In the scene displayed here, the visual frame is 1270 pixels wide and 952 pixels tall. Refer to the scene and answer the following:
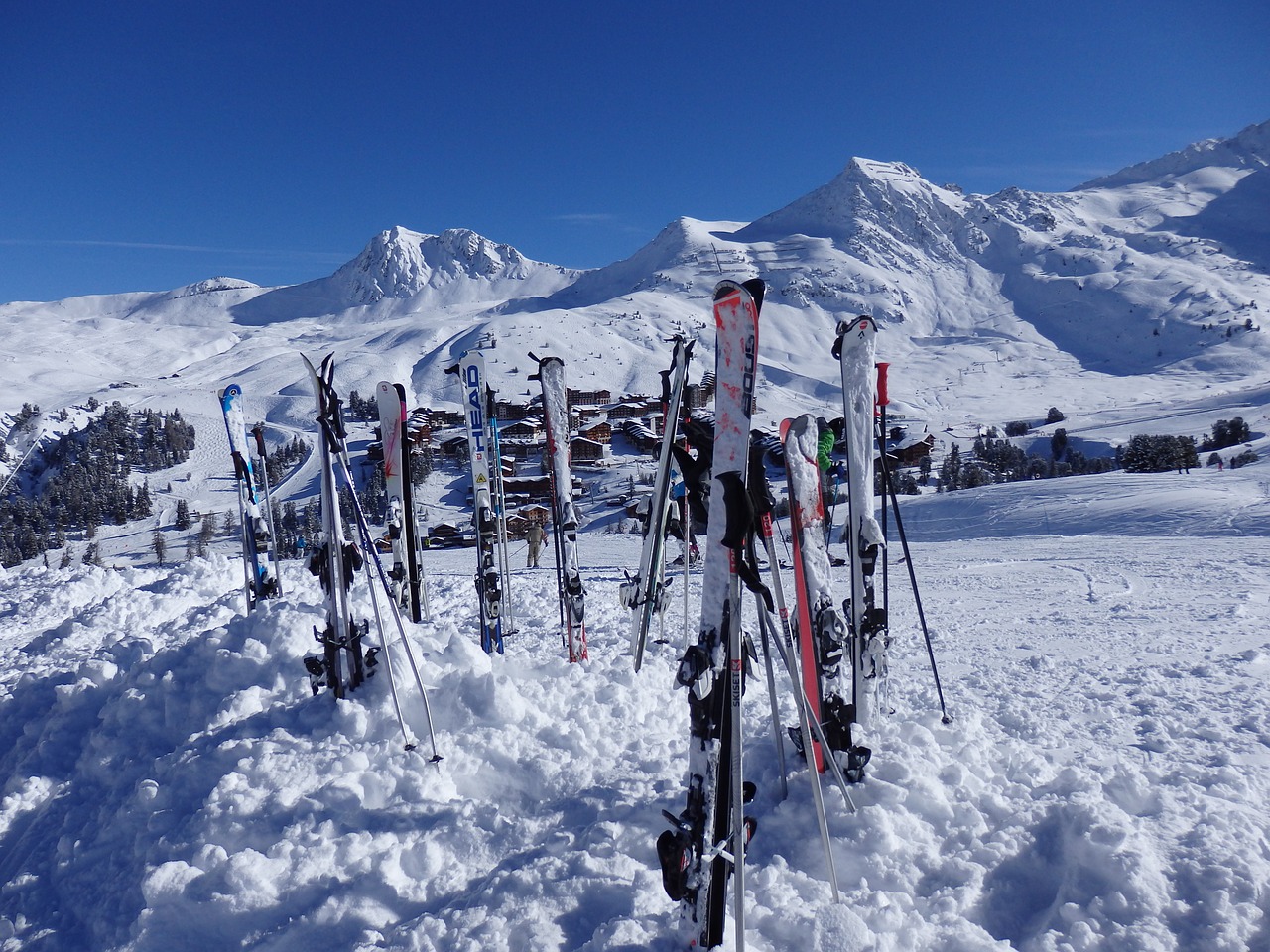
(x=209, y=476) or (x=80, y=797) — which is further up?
(x=209, y=476)

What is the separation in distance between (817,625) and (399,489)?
19.4ft

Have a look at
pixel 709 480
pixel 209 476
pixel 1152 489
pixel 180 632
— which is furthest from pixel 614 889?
pixel 209 476

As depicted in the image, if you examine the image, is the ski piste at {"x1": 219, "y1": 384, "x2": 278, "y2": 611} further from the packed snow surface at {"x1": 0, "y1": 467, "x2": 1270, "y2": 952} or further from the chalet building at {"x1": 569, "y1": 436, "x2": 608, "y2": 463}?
the chalet building at {"x1": 569, "y1": 436, "x2": 608, "y2": 463}

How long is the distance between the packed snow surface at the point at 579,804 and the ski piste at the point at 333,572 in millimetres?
282

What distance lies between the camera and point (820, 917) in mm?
3229

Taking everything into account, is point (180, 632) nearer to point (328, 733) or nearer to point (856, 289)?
point (328, 733)

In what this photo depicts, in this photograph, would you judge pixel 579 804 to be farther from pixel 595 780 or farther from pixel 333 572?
pixel 333 572

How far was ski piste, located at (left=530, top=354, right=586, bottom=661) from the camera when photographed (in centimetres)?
777

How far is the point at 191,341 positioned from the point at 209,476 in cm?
14332

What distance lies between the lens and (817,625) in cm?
435

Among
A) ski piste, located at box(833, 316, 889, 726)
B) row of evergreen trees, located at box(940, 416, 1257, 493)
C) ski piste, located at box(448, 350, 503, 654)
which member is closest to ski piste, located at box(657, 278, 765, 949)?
ski piste, located at box(833, 316, 889, 726)

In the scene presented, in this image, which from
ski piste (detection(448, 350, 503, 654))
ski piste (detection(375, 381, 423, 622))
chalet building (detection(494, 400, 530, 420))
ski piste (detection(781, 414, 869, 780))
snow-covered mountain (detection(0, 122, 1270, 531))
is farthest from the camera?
snow-covered mountain (detection(0, 122, 1270, 531))

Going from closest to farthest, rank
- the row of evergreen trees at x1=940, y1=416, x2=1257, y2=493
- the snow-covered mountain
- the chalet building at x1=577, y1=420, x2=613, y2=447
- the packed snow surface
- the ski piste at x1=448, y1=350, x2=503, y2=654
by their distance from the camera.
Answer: the packed snow surface → the ski piste at x1=448, y1=350, x2=503, y2=654 → the row of evergreen trees at x1=940, y1=416, x2=1257, y2=493 → the chalet building at x1=577, y1=420, x2=613, y2=447 → the snow-covered mountain

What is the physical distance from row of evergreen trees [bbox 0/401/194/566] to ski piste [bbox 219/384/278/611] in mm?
56350
